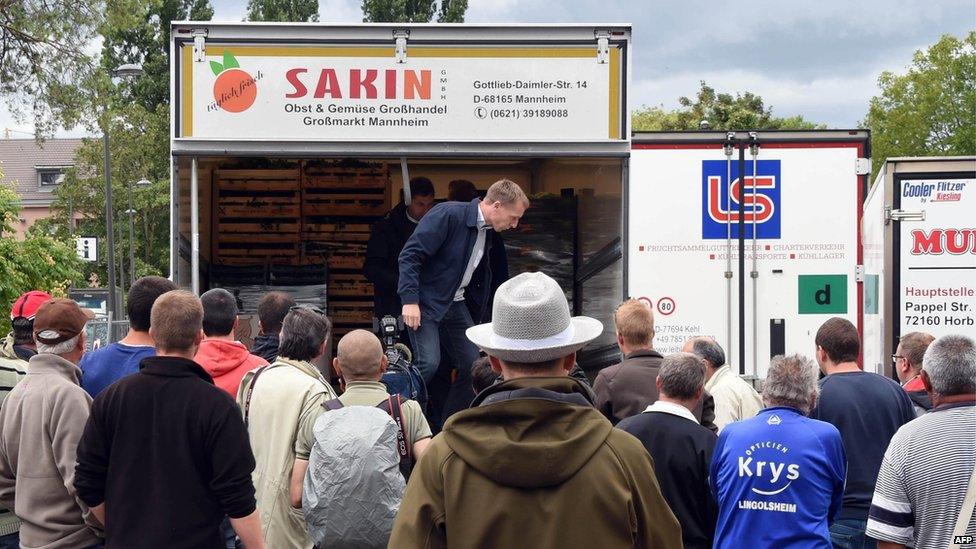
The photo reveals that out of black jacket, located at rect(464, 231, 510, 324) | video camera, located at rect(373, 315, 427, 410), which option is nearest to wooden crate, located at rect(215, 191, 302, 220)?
black jacket, located at rect(464, 231, 510, 324)

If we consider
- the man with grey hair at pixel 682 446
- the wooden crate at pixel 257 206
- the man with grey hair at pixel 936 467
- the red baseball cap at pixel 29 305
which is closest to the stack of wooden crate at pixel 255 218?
the wooden crate at pixel 257 206

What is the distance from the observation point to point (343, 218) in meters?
10.0

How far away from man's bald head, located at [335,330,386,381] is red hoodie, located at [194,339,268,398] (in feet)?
1.94

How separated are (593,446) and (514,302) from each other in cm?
45

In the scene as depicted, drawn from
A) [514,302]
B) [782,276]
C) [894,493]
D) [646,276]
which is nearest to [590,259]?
[646,276]

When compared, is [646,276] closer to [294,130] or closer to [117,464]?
[294,130]

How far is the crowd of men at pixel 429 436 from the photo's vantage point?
2.71m

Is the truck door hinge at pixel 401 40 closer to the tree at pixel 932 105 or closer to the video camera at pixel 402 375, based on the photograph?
the video camera at pixel 402 375

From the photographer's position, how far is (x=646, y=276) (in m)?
10.4

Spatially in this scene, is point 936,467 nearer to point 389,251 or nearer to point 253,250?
point 389,251

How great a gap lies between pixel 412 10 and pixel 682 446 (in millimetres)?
41707

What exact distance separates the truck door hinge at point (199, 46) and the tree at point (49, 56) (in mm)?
15693

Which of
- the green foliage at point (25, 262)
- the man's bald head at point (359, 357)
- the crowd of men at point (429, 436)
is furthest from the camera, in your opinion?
the green foliage at point (25, 262)

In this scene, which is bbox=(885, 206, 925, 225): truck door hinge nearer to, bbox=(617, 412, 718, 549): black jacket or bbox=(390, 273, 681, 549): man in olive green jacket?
bbox=(617, 412, 718, 549): black jacket
